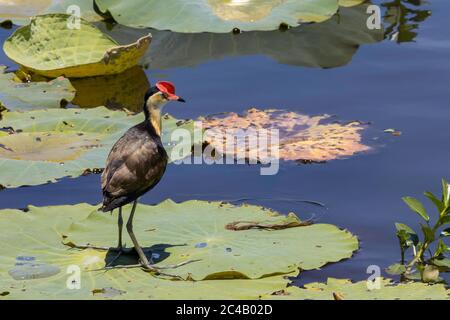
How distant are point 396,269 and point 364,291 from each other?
1.92ft

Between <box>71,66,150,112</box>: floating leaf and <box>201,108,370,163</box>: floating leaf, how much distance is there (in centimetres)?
91

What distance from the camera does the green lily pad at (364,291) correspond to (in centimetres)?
501

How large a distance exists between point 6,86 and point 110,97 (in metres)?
0.75

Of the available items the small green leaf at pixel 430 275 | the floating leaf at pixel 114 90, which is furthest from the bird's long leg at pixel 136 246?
the floating leaf at pixel 114 90

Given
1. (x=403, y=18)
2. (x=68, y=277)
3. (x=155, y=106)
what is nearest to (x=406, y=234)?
(x=155, y=106)

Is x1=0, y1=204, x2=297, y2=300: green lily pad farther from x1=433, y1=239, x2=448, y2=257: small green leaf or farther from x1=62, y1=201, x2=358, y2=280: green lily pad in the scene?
x1=433, y1=239, x2=448, y2=257: small green leaf

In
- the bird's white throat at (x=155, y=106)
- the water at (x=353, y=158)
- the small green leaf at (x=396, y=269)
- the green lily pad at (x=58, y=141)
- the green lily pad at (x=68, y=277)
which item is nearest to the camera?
the green lily pad at (x=68, y=277)

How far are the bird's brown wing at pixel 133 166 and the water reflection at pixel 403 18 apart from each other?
13.0 ft

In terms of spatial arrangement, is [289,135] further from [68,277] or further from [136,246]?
[68,277]

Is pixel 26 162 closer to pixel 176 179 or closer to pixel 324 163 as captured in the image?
pixel 176 179

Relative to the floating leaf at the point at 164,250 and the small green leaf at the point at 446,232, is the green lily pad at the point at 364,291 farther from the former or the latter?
the small green leaf at the point at 446,232
